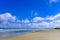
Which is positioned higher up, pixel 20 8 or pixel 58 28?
pixel 20 8

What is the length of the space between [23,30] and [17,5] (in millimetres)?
332

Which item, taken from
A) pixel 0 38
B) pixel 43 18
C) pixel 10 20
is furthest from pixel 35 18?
pixel 0 38

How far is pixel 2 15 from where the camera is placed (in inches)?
65.4

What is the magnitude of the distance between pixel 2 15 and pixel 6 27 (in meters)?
0.16

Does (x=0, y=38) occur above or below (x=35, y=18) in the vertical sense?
below

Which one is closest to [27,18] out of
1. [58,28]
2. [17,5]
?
[17,5]

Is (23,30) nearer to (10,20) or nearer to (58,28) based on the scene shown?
(10,20)

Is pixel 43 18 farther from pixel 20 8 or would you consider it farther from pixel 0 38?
pixel 0 38

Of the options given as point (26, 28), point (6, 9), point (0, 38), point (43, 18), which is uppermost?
point (6, 9)

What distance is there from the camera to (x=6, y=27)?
1.65 meters

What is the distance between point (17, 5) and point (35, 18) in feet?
0.95

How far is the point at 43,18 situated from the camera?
5.37 ft

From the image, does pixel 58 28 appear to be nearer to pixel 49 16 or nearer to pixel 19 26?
pixel 49 16

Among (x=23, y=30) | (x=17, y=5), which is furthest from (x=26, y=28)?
(x=17, y=5)
